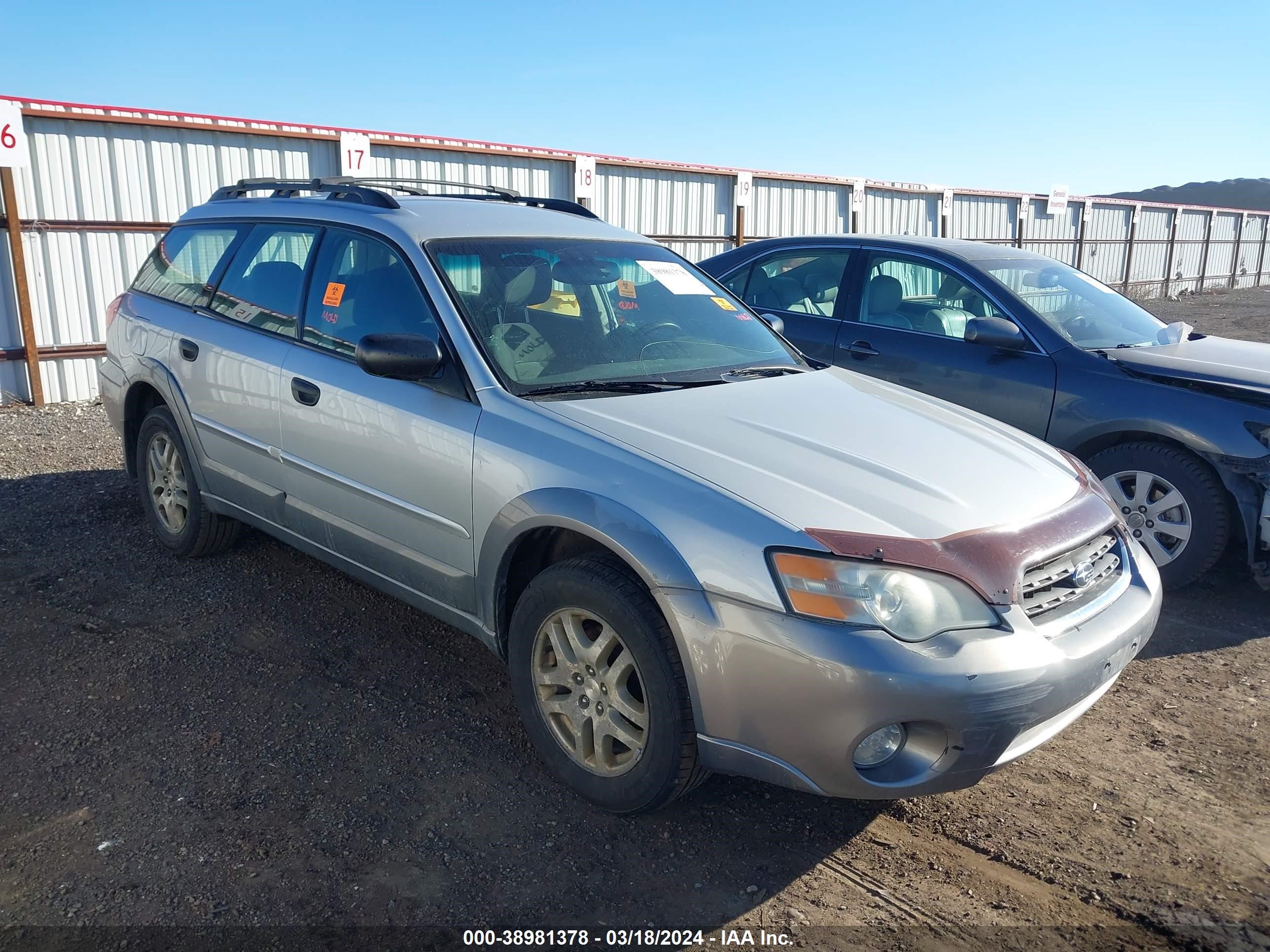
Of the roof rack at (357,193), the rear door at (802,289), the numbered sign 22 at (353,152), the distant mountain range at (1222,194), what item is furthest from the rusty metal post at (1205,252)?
the distant mountain range at (1222,194)

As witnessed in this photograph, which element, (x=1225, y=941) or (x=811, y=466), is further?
(x=811, y=466)

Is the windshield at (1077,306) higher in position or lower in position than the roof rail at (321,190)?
lower

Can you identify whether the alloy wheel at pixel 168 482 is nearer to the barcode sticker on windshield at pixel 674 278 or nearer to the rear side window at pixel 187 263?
the rear side window at pixel 187 263

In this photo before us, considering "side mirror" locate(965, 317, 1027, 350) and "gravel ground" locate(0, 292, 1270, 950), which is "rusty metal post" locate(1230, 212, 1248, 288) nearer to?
"side mirror" locate(965, 317, 1027, 350)

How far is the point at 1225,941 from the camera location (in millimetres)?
2506

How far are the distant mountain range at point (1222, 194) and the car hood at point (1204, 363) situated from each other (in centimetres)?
7565

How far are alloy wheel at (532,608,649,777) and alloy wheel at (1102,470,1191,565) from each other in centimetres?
328

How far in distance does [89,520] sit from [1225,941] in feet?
18.9

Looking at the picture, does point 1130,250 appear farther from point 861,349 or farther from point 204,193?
point 861,349

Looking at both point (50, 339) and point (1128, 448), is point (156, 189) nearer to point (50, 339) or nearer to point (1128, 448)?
point (50, 339)

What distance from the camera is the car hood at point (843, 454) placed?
8.83 ft

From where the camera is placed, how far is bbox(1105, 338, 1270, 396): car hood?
4.86m

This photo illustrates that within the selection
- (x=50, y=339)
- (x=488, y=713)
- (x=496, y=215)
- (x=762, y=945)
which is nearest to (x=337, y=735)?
(x=488, y=713)

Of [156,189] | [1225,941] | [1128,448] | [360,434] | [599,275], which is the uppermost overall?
[156,189]
